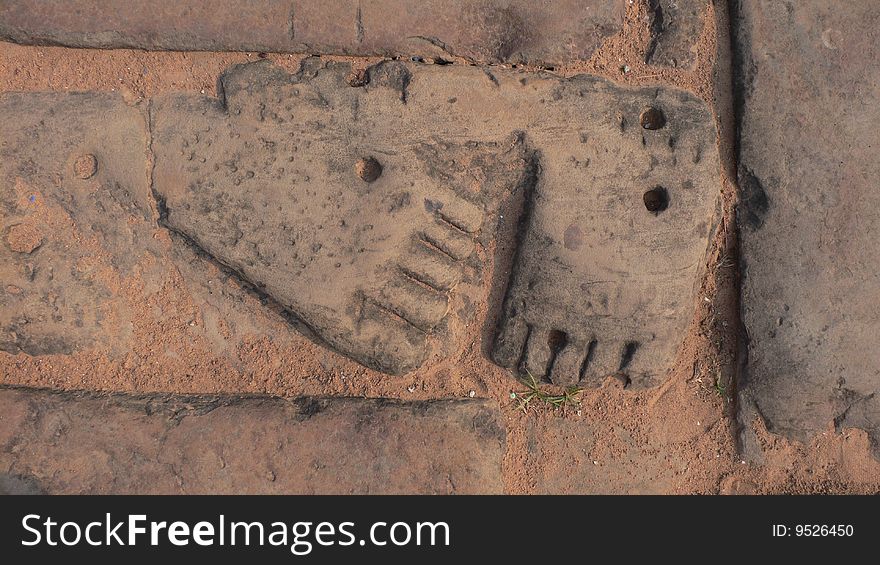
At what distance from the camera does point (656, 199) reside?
88.8 inches

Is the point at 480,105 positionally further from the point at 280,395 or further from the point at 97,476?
the point at 97,476

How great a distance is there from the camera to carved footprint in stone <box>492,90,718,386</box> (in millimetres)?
2182

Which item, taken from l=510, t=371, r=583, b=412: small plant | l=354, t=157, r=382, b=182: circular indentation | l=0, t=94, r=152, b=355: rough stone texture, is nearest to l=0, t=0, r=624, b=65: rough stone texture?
l=0, t=94, r=152, b=355: rough stone texture

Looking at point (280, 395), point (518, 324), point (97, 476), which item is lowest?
point (97, 476)

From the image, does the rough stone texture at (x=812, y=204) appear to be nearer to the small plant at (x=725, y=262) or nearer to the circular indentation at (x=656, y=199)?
the small plant at (x=725, y=262)

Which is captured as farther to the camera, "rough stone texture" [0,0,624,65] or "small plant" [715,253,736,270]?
"small plant" [715,253,736,270]

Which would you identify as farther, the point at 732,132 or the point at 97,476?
the point at 732,132

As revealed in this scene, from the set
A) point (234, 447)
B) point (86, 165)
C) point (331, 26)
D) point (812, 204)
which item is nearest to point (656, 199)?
point (812, 204)

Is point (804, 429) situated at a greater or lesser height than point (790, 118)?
lesser

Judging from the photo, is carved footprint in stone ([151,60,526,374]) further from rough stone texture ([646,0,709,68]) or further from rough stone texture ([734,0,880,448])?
rough stone texture ([734,0,880,448])

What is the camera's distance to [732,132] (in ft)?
7.66

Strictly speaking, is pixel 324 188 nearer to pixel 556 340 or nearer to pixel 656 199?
pixel 556 340

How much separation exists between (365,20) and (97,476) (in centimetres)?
170

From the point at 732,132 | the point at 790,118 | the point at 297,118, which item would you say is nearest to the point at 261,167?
the point at 297,118
